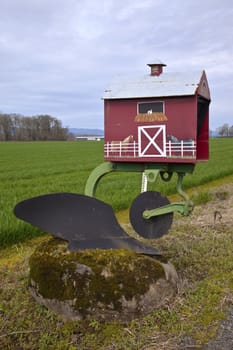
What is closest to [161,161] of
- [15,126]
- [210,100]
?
[210,100]

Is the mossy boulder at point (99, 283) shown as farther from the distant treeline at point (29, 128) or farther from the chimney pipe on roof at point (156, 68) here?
the distant treeline at point (29, 128)

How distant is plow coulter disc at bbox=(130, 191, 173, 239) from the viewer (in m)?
3.67

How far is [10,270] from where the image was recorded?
403 centimetres

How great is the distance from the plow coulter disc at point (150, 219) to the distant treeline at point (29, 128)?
65.6 m

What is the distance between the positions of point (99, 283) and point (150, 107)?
1.84 meters

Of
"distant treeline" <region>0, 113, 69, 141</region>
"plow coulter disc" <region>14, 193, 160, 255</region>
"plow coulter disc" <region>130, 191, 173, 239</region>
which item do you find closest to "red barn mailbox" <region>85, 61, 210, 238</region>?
"plow coulter disc" <region>130, 191, 173, 239</region>

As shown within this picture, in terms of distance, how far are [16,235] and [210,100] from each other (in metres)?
3.59

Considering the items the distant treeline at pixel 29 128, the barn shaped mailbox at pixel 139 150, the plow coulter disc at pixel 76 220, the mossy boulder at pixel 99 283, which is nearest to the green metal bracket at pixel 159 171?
the barn shaped mailbox at pixel 139 150

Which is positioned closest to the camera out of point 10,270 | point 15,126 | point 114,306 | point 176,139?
point 114,306

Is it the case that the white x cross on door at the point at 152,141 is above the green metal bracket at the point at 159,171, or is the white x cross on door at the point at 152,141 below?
above

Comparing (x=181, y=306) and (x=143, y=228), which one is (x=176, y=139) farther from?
(x=181, y=306)

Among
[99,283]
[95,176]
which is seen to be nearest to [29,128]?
[95,176]

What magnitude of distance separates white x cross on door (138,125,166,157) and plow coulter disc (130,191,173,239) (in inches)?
19.6

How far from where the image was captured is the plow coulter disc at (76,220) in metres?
3.39
